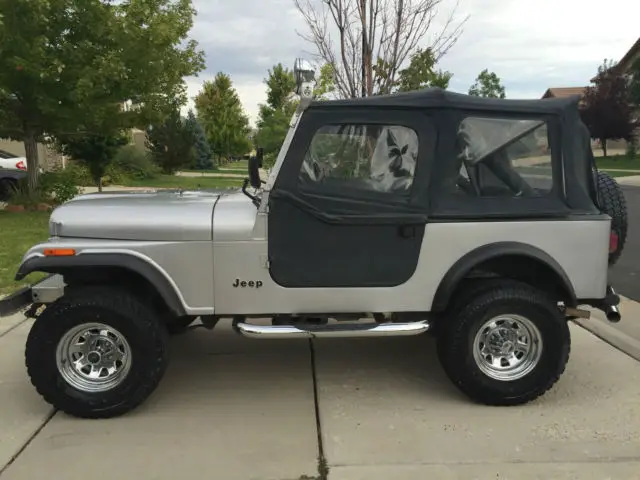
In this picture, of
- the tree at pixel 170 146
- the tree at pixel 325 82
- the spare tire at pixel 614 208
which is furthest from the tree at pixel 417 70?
the tree at pixel 170 146

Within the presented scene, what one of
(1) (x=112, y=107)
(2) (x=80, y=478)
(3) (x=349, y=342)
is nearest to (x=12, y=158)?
(1) (x=112, y=107)

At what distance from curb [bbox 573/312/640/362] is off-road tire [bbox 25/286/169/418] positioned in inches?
143

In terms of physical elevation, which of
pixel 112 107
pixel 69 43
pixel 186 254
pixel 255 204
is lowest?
pixel 186 254

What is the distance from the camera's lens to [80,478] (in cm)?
314

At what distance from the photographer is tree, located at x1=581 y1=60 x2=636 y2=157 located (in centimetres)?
3909

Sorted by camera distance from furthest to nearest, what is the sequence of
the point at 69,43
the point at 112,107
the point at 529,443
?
the point at 112,107
the point at 69,43
the point at 529,443

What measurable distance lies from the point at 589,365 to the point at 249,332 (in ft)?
8.69

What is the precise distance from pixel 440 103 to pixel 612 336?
2.81 metres

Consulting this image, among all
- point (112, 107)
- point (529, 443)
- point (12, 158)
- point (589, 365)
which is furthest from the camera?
point (12, 158)

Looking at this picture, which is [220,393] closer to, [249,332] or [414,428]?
[249,332]

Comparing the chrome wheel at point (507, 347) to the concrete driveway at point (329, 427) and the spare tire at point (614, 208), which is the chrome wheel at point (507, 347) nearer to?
the concrete driveway at point (329, 427)

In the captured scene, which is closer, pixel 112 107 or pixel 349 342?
pixel 349 342

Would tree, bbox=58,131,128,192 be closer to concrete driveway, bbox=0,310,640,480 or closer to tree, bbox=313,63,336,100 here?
tree, bbox=313,63,336,100

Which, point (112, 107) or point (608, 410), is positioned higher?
point (112, 107)
